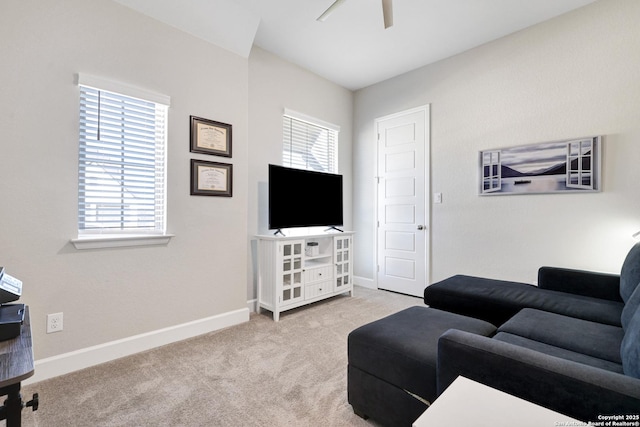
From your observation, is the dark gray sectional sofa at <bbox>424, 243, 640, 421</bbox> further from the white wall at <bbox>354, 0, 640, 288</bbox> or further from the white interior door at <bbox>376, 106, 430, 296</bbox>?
the white interior door at <bbox>376, 106, 430, 296</bbox>

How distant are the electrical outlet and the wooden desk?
1.32m

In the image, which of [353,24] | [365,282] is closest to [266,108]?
[353,24]

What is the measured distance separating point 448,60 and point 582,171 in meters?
1.91

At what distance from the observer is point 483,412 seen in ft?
2.29

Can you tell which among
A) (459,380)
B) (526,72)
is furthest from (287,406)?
(526,72)

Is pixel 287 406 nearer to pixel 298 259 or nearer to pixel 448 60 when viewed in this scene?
pixel 298 259

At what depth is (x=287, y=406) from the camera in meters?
1.70

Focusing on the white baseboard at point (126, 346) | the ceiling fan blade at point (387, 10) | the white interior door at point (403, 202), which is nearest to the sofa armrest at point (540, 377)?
the ceiling fan blade at point (387, 10)

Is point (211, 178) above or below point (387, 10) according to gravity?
below

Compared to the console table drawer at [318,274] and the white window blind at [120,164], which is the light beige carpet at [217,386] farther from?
the white window blind at [120,164]

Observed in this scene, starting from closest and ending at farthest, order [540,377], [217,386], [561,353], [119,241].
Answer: [540,377], [561,353], [217,386], [119,241]

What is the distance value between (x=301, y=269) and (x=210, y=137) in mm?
1647

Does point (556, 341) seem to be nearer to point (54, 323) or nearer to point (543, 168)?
point (543, 168)

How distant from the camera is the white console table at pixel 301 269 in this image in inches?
120
